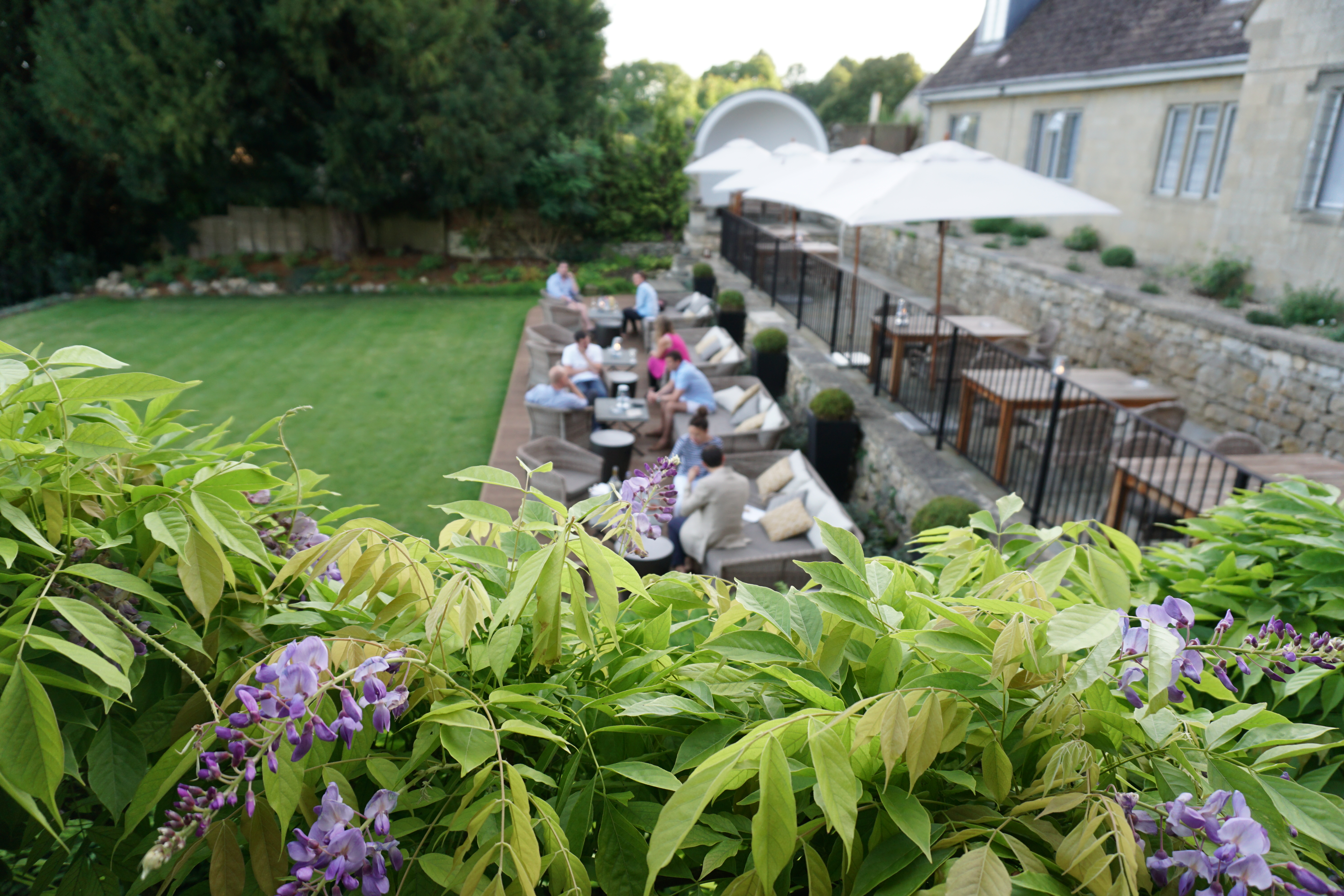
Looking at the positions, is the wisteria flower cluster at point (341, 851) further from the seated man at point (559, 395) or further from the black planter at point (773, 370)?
the black planter at point (773, 370)

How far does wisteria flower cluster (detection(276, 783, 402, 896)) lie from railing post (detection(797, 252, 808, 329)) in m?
11.3

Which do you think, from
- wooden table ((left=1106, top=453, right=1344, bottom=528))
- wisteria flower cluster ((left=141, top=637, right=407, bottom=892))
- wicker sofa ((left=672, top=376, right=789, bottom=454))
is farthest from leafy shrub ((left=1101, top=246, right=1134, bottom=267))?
wisteria flower cluster ((left=141, top=637, right=407, bottom=892))

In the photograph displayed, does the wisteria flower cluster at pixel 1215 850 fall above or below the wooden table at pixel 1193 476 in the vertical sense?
above

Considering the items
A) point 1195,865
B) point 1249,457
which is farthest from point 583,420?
point 1195,865

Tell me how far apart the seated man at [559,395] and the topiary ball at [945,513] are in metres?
4.36

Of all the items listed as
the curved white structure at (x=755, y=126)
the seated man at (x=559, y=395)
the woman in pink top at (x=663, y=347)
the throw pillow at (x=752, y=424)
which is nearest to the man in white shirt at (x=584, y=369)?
the seated man at (x=559, y=395)

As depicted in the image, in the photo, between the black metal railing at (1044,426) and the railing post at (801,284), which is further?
the railing post at (801,284)

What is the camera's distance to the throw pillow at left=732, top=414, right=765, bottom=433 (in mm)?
8289

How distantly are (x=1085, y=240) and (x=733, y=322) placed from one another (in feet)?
25.3

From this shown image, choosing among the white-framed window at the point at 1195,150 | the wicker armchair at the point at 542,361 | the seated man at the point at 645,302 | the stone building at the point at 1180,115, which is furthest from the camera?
the seated man at the point at 645,302

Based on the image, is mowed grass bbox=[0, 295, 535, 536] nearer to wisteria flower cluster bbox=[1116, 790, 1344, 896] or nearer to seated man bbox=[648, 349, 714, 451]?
seated man bbox=[648, 349, 714, 451]

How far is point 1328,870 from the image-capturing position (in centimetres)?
A: 128

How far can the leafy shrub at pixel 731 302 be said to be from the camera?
12.9m

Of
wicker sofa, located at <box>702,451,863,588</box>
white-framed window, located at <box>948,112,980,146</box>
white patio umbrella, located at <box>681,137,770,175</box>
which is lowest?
wicker sofa, located at <box>702,451,863,588</box>
